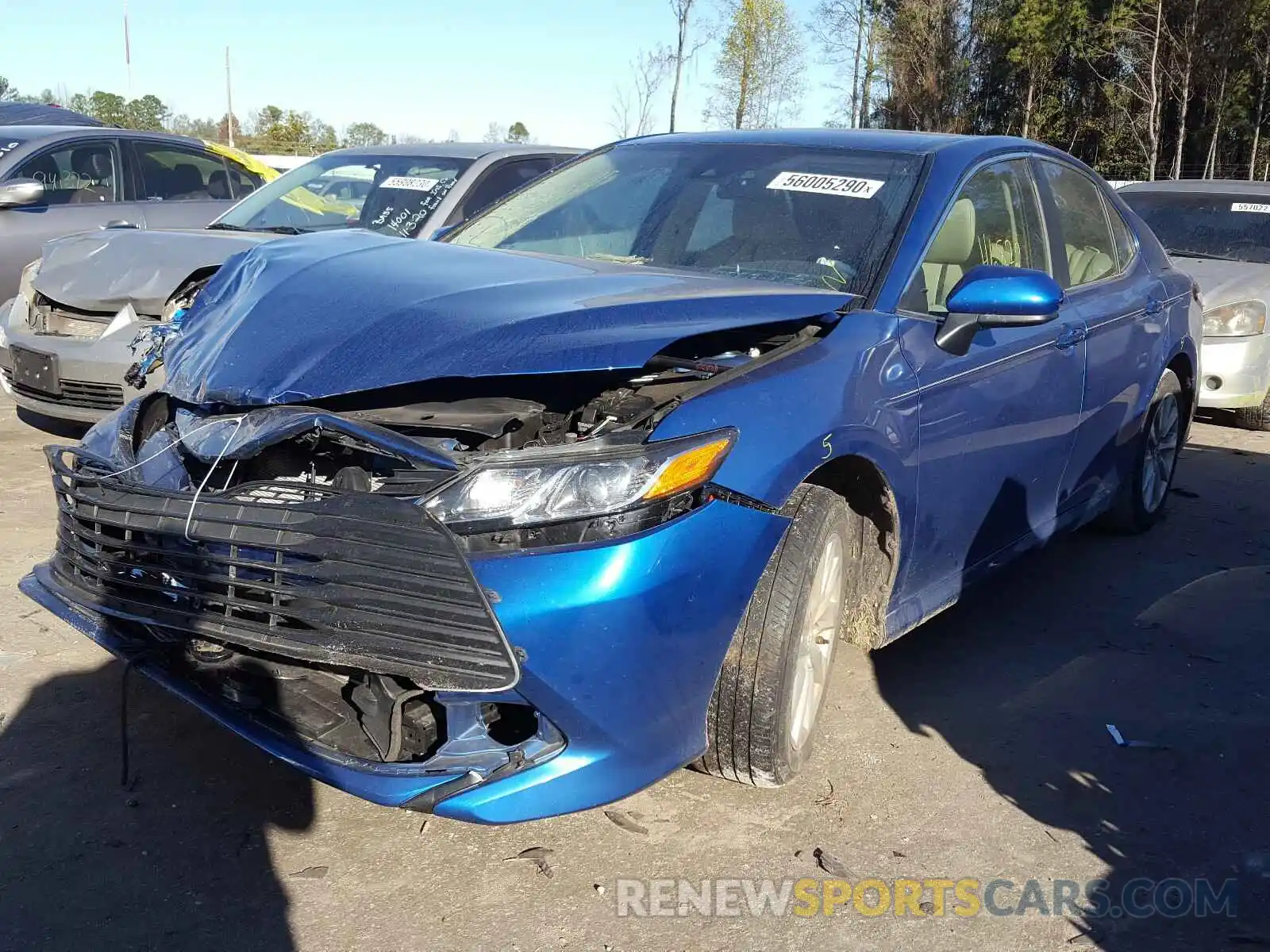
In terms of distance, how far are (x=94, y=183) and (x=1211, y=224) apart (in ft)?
26.0

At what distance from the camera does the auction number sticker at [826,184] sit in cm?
367

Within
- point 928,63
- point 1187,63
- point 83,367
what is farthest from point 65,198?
point 928,63

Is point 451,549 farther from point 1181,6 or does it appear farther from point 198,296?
point 1181,6

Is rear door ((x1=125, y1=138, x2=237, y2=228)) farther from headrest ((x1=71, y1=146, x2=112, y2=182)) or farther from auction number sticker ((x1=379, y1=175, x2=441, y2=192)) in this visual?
auction number sticker ((x1=379, y1=175, x2=441, y2=192))

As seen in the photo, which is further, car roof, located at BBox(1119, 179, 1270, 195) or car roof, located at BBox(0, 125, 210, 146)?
car roof, located at BBox(1119, 179, 1270, 195)

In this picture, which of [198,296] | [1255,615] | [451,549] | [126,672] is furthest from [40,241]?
[1255,615]

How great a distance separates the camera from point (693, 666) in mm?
2549

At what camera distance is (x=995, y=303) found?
329 cm

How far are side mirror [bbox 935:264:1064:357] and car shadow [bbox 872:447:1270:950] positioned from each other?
69 cm

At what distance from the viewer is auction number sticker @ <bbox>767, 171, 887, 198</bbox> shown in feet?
12.1

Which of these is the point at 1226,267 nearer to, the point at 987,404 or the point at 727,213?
the point at 987,404

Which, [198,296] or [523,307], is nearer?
[523,307]

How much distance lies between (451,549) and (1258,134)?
25.7 metres

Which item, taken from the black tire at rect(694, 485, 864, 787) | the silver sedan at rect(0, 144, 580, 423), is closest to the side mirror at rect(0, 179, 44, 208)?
the silver sedan at rect(0, 144, 580, 423)
